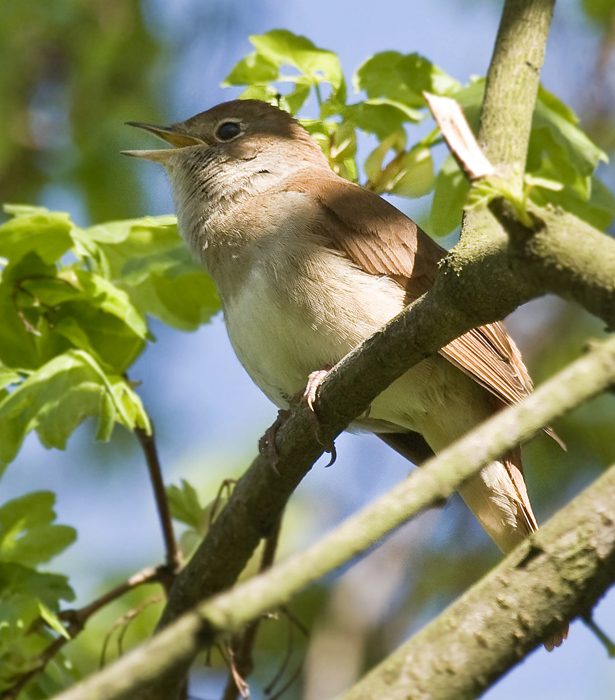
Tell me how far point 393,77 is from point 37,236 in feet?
6.13

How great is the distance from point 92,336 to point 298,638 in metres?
3.45

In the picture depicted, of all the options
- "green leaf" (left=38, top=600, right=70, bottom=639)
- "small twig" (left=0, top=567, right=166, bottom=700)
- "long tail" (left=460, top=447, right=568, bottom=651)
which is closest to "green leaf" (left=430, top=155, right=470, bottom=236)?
"long tail" (left=460, top=447, right=568, bottom=651)

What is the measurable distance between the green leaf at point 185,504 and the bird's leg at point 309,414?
0.84m

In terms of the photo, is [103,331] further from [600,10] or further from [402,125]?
[600,10]

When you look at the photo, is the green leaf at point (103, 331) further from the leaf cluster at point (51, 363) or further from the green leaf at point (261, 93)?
the green leaf at point (261, 93)

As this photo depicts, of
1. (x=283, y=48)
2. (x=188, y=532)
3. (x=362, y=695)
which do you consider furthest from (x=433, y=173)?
(x=362, y=695)

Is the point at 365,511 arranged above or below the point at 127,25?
below

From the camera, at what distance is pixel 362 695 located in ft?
6.99

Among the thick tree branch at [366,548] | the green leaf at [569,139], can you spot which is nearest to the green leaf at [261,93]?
the green leaf at [569,139]

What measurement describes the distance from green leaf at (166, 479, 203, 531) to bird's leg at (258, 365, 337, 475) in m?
0.84

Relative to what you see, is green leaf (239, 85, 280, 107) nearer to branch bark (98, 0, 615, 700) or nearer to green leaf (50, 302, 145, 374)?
branch bark (98, 0, 615, 700)

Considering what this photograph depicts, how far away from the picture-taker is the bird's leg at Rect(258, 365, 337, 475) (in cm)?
352

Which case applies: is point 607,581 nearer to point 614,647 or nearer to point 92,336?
point 614,647

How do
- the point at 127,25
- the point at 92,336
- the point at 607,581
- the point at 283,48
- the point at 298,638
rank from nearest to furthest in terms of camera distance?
the point at 607,581 → the point at 92,336 → the point at 283,48 → the point at 298,638 → the point at 127,25
